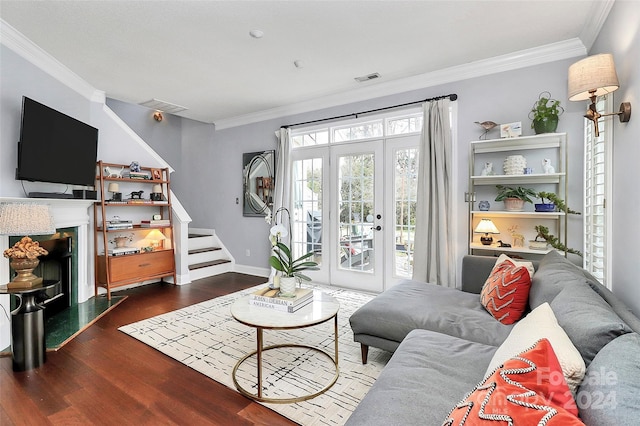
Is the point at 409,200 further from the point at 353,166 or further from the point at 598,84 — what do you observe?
the point at 598,84

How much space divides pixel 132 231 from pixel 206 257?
1.32 metres

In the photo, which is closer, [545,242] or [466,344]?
[466,344]

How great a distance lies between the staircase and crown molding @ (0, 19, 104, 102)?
8.70 feet

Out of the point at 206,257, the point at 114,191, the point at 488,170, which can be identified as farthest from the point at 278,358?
the point at 206,257

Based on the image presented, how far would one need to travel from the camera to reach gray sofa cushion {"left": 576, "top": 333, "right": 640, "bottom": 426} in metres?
0.73

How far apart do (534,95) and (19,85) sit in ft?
16.5

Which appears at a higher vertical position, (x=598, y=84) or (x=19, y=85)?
(x=19, y=85)

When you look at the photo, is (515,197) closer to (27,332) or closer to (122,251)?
(27,332)

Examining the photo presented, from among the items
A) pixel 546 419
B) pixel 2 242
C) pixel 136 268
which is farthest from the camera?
pixel 136 268

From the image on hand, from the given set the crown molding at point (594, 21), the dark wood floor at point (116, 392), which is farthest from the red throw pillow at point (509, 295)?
the crown molding at point (594, 21)

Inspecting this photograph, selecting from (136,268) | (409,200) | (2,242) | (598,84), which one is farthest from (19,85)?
(598,84)

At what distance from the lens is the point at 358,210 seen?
4477 millimetres

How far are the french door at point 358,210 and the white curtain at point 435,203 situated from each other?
0.29 metres

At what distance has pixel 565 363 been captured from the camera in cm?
92
